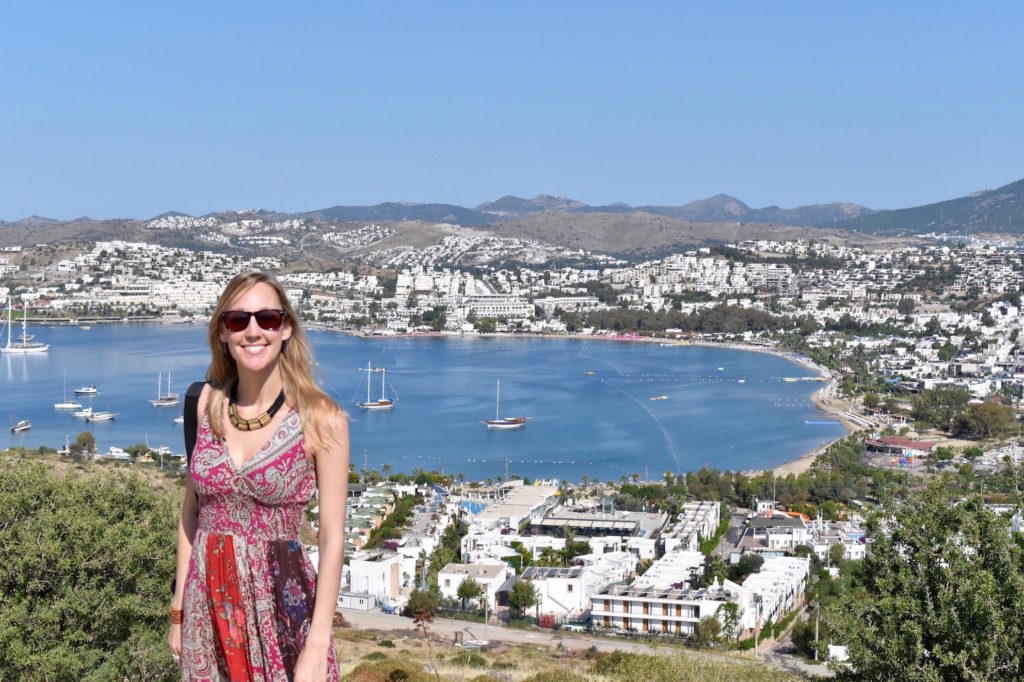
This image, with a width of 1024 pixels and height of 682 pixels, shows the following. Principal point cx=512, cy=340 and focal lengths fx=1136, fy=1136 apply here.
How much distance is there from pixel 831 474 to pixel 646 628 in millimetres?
5815

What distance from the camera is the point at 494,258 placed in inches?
2324

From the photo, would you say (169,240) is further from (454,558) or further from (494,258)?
(454,558)

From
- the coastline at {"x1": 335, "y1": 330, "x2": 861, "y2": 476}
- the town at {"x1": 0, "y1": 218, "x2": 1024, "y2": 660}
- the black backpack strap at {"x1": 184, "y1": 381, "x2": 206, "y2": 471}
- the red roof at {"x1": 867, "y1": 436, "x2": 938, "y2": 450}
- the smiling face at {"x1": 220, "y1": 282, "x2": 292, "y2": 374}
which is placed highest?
the smiling face at {"x1": 220, "y1": 282, "x2": 292, "y2": 374}

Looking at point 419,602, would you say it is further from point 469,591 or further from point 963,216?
point 963,216

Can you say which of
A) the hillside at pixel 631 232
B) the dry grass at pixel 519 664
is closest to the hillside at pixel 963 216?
the hillside at pixel 631 232

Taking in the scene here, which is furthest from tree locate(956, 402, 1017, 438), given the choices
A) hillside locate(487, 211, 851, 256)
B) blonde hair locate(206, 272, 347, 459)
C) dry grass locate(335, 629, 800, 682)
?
hillside locate(487, 211, 851, 256)

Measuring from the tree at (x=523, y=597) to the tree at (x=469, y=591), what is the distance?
205 mm

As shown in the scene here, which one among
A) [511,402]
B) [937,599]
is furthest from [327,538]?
[511,402]

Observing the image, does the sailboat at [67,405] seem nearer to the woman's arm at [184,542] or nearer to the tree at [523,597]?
the tree at [523,597]

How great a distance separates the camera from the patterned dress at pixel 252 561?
798mm

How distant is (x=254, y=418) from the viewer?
815 millimetres

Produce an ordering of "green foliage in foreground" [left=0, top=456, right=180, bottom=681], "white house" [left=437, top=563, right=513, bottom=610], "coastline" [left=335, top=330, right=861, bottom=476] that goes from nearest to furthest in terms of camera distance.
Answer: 1. "green foliage in foreground" [left=0, top=456, right=180, bottom=681]
2. "white house" [left=437, top=563, right=513, bottom=610]
3. "coastline" [left=335, top=330, right=861, bottom=476]

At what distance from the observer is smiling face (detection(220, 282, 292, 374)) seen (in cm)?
83

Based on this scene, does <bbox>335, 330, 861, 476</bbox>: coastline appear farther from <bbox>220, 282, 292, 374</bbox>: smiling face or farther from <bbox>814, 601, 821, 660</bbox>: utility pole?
<bbox>220, 282, 292, 374</bbox>: smiling face
